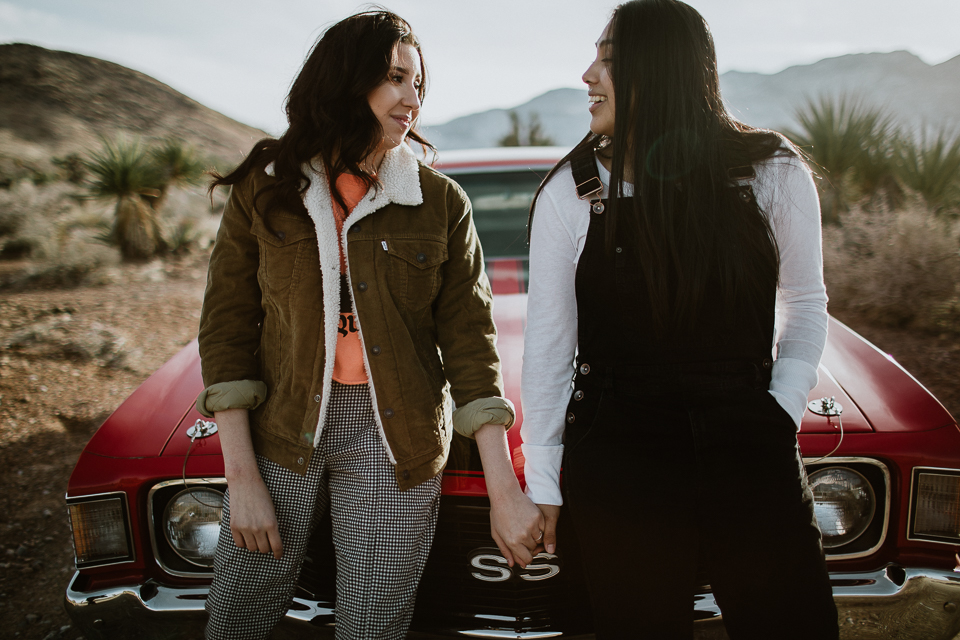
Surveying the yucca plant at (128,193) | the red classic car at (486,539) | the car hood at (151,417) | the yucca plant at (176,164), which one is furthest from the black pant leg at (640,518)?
the yucca plant at (176,164)

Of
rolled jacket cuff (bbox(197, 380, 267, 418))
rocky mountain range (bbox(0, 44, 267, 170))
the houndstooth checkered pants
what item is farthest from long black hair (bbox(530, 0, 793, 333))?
rocky mountain range (bbox(0, 44, 267, 170))

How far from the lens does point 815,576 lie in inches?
46.2

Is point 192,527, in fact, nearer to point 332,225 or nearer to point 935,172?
point 332,225

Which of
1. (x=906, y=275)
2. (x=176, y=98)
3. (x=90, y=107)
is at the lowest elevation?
(x=906, y=275)

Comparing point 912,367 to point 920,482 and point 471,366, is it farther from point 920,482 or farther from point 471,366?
point 471,366

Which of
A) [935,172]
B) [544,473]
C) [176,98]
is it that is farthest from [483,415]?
[176,98]

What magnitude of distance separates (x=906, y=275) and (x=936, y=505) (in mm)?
4301

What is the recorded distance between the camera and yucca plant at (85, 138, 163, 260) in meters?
8.67

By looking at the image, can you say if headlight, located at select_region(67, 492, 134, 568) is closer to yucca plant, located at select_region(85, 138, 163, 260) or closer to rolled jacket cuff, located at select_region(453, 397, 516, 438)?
rolled jacket cuff, located at select_region(453, 397, 516, 438)

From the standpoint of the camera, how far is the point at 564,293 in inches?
50.9

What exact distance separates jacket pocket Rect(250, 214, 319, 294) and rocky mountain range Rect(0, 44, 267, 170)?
3407 cm

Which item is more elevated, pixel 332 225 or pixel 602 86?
pixel 602 86

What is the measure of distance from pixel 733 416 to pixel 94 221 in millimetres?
11043

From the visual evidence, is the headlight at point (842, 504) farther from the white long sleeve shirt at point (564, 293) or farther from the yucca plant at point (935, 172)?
the yucca plant at point (935, 172)
